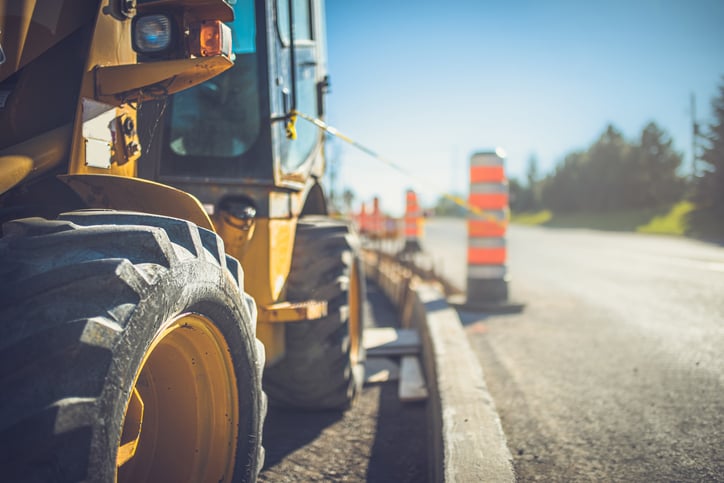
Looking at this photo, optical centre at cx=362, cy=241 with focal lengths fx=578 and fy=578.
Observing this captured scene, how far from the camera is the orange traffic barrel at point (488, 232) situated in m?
6.48

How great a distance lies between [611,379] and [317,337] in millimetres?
2091

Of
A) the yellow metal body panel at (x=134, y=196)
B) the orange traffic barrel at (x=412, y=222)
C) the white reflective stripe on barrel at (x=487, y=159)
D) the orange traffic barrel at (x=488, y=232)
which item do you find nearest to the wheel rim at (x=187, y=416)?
the yellow metal body panel at (x=134, y=196)

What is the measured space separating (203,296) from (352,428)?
2117 mm

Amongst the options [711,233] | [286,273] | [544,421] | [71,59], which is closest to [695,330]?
[544,421]

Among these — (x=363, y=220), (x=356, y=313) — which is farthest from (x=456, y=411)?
(x=363, y=220)

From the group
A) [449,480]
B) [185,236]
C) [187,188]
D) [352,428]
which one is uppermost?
[187,188]

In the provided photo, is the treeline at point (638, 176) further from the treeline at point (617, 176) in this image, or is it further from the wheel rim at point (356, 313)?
the wheel rim at point (356, 313)

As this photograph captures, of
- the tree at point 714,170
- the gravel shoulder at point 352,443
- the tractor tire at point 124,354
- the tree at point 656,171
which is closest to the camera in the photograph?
the tractor tire at point 124,354

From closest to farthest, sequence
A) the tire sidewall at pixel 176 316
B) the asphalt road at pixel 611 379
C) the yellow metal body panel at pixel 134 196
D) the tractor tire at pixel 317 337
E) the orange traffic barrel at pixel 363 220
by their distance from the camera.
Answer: the tire sidewall at pixel 176 316 → the yellow metal body panel at pixel 134 196 → the asphalt road at pixel 611 379 → the tractor tire at pixel 317 337 → the orange traffic barrel at pixel 363 220

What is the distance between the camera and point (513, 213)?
81188 mm

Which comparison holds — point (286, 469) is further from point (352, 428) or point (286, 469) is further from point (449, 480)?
point (449, 480)

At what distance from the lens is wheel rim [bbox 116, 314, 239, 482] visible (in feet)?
6.73

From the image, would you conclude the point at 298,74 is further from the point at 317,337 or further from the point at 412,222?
the point at 412,222

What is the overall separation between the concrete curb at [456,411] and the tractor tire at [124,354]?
87 cm
